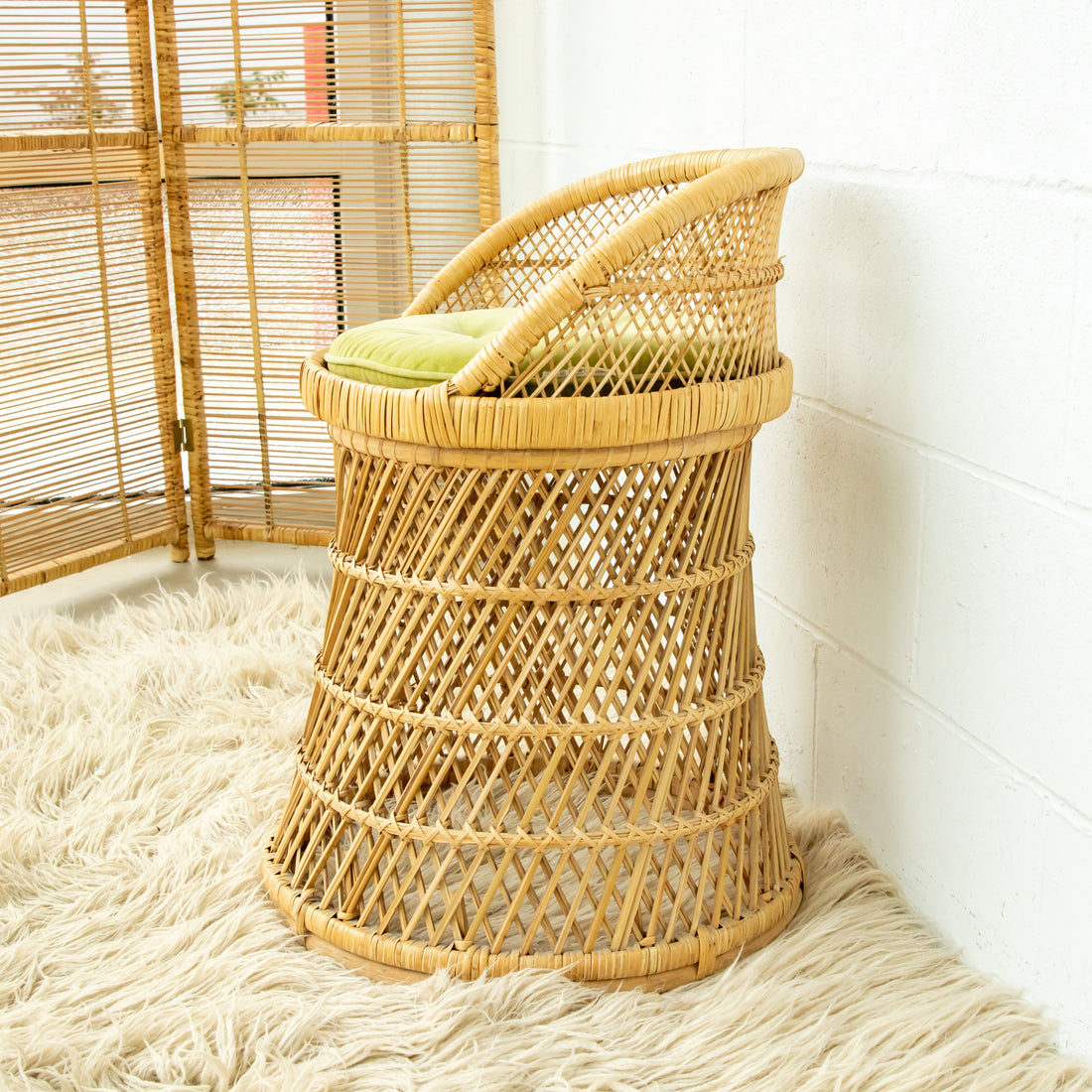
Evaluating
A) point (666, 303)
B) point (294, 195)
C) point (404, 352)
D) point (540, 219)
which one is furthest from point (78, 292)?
point (666, 303)

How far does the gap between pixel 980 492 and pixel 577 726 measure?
0.41m

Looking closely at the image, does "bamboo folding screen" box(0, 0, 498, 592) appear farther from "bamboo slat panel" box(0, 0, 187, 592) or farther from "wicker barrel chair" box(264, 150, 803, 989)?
"wicker barrel chair" box(264, 150, 803, 989)

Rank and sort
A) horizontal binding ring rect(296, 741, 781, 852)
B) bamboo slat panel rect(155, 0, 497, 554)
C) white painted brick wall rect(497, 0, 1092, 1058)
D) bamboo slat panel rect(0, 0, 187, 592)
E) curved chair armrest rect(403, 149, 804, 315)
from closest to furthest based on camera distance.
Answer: white painted brick wall rect(497, 0, 1092, 1058)
horizontal binding ring rect(296, 741, 781, 852)
curved chair armrest rect(403, 149, 804, 315)
bamboo slat panel rect(0, 0, 187, 592)
bamboo slat panel rect(155, 0, 497, 554)

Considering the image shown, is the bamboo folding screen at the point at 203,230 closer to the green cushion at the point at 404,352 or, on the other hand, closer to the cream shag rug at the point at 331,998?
the cream shag rug at the point at 331,998

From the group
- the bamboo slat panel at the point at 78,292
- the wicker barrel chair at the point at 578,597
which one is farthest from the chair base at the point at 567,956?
the bamboo slat panel at the point at 78,292

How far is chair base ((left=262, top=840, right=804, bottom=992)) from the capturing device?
113 cm

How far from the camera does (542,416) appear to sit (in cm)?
106

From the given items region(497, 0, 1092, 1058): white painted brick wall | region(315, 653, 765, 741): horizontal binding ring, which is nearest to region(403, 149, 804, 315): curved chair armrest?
region(497, 0, 1092, 1058): white painted brick wall

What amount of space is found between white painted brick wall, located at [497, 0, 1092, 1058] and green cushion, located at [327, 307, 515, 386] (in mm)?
397

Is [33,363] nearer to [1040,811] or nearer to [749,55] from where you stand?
[749,55]

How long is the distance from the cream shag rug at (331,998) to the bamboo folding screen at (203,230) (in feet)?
2.79

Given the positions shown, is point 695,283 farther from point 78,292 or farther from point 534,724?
point 78,292

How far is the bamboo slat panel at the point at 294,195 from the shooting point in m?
2.22

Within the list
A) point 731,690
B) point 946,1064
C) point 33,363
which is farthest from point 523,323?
point 33,363
